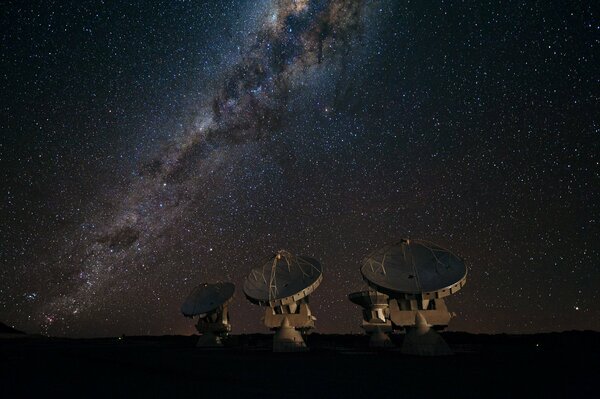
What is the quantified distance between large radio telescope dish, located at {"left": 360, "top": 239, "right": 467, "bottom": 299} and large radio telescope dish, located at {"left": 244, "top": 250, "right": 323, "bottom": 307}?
6.24 meters

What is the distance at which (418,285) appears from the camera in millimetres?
30500

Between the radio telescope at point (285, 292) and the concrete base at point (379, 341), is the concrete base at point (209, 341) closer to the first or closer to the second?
the radio telescope at point (285, 292)

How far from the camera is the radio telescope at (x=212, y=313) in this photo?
163 ft

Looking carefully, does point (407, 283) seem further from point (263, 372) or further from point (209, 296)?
point (209, 296)

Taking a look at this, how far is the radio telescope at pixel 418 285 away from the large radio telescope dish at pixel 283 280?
20.5ft

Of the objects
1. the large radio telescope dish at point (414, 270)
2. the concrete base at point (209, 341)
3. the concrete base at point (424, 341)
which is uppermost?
the large radio telescope dish at point (414, 270)

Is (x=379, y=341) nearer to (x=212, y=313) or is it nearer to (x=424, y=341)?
(x=424, y=341)

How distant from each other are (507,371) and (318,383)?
9.88 metres

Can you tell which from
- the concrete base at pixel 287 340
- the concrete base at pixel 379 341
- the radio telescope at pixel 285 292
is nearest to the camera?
the concrete base at pixel 287 340

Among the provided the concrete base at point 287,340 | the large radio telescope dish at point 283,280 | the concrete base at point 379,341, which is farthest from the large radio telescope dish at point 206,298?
the concrete base at point 379,341

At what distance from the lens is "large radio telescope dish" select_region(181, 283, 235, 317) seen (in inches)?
1957

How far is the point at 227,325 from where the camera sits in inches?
1956

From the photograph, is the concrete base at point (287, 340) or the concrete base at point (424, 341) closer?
the concrete base at point (424, 341)

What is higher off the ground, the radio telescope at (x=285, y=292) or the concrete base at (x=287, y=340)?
the radio telescope at (x=285, y=292)
